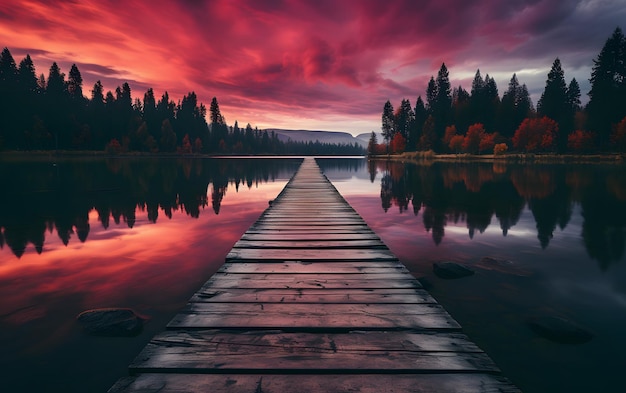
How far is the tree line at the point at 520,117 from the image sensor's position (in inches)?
2493

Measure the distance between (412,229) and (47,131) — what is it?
105m

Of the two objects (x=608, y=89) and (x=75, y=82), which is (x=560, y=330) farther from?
(x=75, y=82)

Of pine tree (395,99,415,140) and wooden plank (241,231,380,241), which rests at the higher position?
pine tree (395,99,415,140)

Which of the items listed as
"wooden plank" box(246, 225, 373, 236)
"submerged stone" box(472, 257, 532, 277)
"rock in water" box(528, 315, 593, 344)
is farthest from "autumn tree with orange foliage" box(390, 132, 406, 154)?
"rock in water" box(528, 315, 593, 344)

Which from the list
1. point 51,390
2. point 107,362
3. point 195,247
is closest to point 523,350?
point 107,362

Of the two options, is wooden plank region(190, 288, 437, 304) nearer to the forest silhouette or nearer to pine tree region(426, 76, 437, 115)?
the forest silhouette

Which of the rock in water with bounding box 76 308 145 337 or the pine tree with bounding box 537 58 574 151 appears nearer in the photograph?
the rock in water with bounding box 76 308 145 337

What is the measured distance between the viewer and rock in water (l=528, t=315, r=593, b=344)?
5.07 m

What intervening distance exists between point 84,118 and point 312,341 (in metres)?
120

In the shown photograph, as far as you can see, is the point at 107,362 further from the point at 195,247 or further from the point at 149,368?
the point at 195,247

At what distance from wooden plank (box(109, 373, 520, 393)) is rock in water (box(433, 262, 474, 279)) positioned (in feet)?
17.3

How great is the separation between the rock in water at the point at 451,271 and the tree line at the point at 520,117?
69743 mm

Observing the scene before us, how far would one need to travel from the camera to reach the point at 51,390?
4.12 m

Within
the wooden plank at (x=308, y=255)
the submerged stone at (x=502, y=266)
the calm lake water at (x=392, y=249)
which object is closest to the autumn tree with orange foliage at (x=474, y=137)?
the calm lake water at (x=392, y=249)
